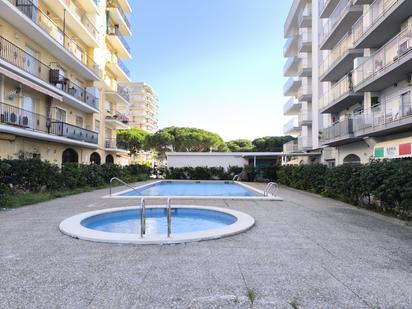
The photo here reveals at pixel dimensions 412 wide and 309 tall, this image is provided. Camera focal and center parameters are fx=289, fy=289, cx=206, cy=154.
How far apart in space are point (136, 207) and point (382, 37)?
15.8m

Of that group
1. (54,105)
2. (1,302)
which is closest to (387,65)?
(1,302)

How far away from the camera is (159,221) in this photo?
9.82 meters

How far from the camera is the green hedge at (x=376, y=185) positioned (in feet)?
28.9

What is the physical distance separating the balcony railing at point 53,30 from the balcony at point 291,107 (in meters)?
22.1

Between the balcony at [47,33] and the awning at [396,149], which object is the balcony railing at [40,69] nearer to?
the balcony at [47,33]

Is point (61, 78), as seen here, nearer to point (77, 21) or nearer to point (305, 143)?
point (77, 21)

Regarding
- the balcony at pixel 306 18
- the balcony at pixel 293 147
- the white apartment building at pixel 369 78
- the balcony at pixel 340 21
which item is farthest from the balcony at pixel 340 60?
the balcony at pixel 293 147

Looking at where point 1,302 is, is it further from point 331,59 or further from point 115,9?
point 115,9

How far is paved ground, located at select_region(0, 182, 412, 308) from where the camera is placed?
11.5 ft

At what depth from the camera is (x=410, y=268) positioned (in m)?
4.70

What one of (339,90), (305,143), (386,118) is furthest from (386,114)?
(305,143)

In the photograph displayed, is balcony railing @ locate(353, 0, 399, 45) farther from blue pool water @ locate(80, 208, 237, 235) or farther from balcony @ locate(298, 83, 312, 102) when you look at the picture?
blue pool water @ locate(80, 208, 237, 235)

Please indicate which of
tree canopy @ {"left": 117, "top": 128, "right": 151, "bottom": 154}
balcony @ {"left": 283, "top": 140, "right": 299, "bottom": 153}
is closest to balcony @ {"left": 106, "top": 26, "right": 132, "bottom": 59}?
tree canopy @ {"left": 117, "top": 128, "right": 151, "bottom": 154}

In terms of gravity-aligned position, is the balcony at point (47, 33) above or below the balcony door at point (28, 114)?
above
